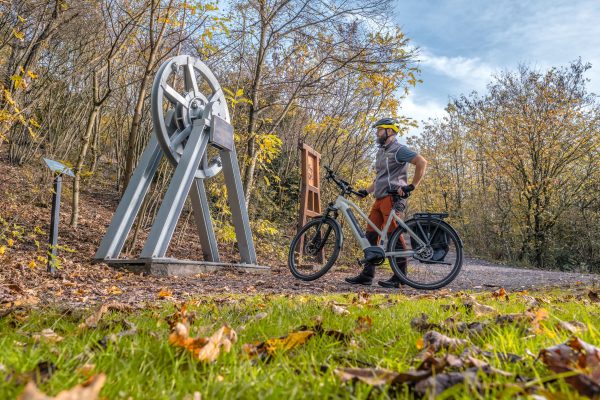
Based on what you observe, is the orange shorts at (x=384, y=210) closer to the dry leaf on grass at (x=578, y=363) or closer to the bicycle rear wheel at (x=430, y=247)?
the bicycle rear wheel at (x=430, y=247)

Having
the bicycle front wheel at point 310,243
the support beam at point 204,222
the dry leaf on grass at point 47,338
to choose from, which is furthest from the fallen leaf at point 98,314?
the support beam at point 204,222

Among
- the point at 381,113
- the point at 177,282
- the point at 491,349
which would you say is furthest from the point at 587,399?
the point at 381,113

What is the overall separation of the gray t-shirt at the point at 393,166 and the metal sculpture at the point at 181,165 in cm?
259

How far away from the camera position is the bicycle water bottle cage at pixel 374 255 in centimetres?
605

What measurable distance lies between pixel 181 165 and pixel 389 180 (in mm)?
2886

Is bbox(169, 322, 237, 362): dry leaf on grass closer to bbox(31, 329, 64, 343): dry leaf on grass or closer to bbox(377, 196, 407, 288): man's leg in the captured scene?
bbox(31, 329, 64, 343): dry leaf on grass

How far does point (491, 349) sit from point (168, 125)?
6217 millimetres

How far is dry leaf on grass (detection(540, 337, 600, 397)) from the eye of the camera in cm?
108

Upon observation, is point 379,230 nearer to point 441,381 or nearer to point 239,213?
point 239,213

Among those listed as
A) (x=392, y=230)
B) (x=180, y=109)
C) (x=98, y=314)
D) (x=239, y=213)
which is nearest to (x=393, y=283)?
(x=392, y=230)

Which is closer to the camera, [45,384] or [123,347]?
[45,384]

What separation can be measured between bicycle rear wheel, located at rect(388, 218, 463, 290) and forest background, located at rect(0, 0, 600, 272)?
339 cm

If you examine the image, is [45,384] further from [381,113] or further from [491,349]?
[381,113]

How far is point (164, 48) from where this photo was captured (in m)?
9.34
